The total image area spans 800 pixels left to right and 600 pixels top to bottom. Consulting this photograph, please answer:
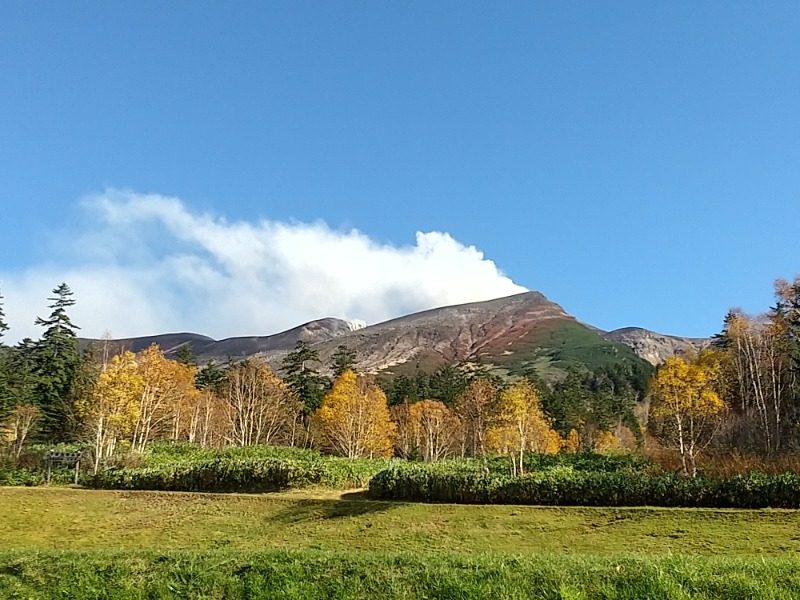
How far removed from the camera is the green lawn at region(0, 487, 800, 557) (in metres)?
11.6

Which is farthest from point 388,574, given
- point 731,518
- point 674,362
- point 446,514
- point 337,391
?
point 337,391

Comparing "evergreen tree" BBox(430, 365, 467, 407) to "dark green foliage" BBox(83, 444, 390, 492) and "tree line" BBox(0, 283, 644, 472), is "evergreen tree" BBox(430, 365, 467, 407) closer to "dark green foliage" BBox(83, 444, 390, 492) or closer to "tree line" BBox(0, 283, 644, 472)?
"tree line" BBox(0, 283, 644, 472)

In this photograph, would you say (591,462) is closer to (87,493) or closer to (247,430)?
(87,493)

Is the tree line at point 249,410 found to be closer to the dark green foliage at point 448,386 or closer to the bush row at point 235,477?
the dark green foliage at point 448,386

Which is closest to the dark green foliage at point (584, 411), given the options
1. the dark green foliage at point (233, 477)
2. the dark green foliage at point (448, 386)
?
the dark green foliage at point (448, 386)

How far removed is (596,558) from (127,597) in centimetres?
552

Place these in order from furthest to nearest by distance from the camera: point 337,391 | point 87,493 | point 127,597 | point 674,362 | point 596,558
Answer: point 337,391 < point 674,362 < point 87,493 < point 596,558 < point 127,597

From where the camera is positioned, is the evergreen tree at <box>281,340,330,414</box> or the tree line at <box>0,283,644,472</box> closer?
the tree line at <box>0,283,644,472</box>

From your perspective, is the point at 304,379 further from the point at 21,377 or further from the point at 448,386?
the point at 21,377

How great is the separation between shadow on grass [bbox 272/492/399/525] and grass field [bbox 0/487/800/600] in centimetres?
5

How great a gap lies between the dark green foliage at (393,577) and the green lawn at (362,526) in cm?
292

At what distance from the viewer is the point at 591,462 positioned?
27.3 meters

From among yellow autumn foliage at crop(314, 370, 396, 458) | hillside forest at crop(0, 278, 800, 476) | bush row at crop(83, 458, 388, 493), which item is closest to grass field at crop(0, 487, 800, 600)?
bush row at crop(83, 458, 388, 493)

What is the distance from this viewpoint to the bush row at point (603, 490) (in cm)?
1351
